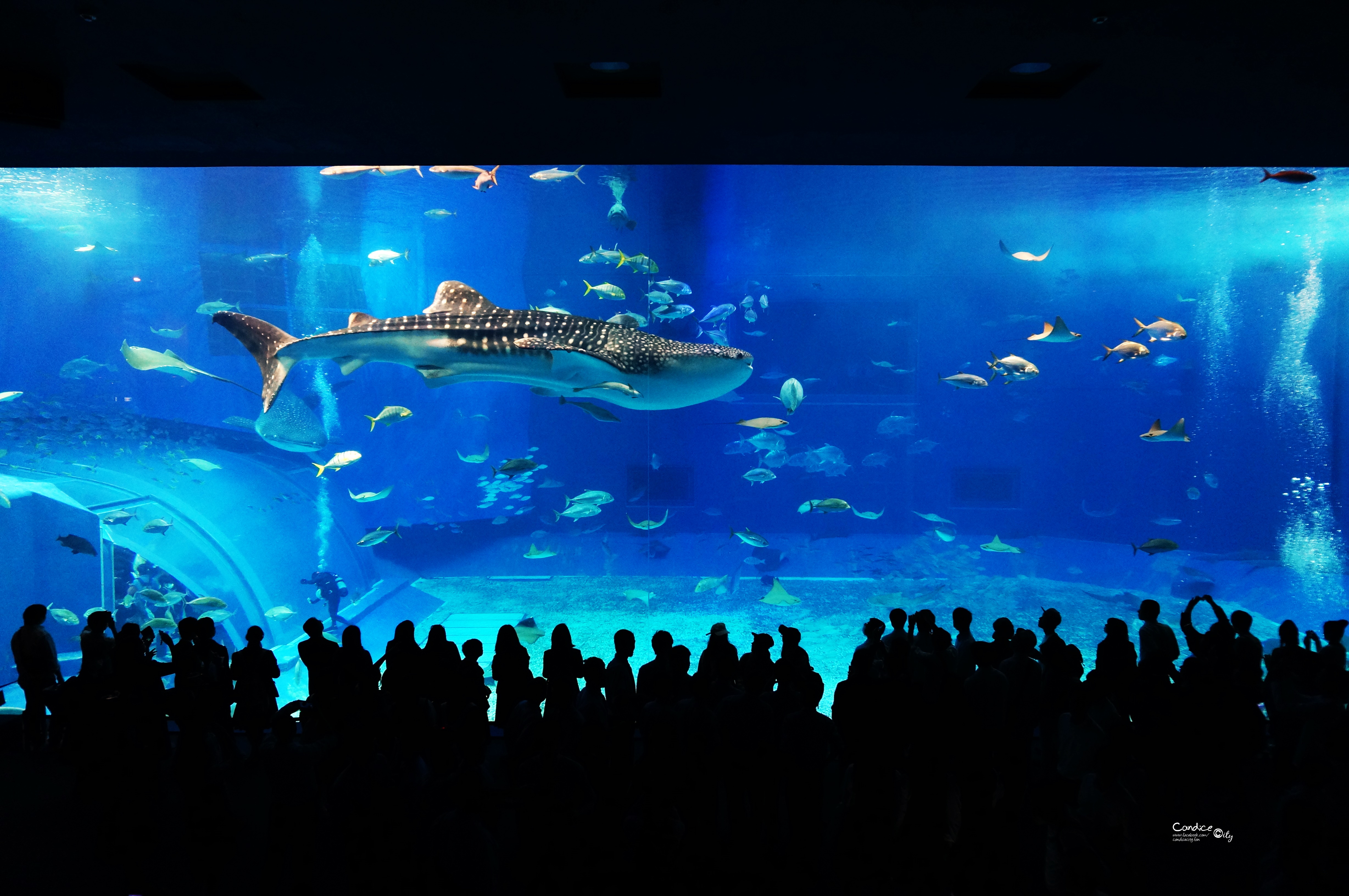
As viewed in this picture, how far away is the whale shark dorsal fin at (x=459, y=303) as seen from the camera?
5.92 m

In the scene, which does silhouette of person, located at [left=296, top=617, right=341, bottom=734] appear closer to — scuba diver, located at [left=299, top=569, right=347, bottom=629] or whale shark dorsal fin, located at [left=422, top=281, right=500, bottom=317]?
whale shark dorsal fin, located at [left=422, top=281, right=500, bottom=317]

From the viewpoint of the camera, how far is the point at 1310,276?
2561 cm

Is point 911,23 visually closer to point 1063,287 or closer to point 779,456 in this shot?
point 779,456

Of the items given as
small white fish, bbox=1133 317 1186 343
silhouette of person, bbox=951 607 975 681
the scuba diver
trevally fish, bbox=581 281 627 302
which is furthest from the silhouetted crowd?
the scuba diver

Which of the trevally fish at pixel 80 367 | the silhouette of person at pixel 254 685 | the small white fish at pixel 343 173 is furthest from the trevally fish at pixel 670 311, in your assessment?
the trevally fish at pixel 80 367

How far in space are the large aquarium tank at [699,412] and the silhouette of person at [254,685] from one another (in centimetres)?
414

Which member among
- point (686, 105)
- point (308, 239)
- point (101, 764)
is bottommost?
point (101, 764)

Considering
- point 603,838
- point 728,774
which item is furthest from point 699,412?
point 603,838

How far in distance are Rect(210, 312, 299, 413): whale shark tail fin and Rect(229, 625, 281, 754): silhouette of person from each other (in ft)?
8.45

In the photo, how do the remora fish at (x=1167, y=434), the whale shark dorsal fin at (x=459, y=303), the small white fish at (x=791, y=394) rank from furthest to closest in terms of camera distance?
the remora fish at (x=1167, y=434)
the small white fish at (x=791, y=394)
the whale shark dorsal fin at (x=459, y=303)

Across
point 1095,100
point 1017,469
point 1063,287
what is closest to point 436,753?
point 1095,100

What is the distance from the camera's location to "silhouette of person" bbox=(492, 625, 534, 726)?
3.88 metres

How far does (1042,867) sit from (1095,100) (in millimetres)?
4554

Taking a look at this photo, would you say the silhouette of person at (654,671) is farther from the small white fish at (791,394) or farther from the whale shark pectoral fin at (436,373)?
the small white fish at (791,394)
